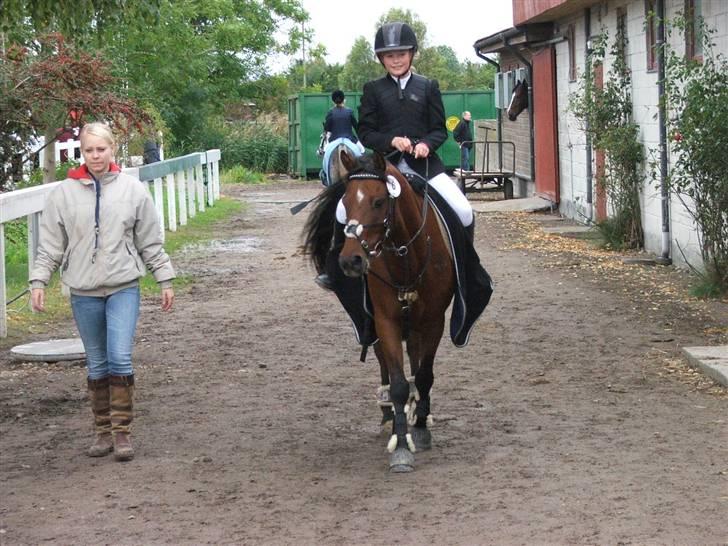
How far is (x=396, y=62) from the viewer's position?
26.3 ft

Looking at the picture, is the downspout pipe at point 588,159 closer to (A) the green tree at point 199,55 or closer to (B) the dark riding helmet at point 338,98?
(B) the dark riding helmet at point 338,98

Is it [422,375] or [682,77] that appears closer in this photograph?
[422,375]

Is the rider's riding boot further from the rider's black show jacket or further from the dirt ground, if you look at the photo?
the dirt ground

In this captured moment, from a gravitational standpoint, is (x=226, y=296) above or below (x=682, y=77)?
below

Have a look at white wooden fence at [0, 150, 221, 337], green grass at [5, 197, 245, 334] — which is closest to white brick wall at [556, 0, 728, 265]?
green grass at [5, 197, 245, 334]

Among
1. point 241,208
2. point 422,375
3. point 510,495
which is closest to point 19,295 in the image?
point 422,375

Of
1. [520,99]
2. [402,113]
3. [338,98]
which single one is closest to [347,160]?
[402,113]

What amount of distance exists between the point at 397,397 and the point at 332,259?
0.93m

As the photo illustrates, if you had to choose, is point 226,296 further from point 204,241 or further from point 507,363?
point 204,241

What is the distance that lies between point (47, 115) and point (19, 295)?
342cm

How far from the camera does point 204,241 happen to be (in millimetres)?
20516

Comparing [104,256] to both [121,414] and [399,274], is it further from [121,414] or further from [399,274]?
[399,274]

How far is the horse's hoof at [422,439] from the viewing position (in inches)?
298

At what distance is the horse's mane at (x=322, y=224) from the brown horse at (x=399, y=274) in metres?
0.46
